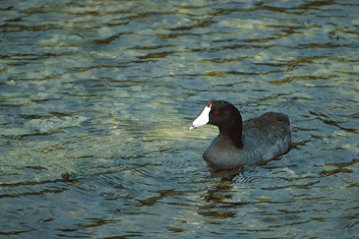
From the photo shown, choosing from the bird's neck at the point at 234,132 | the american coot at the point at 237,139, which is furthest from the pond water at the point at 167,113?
the bird's neck at the point at 234,132

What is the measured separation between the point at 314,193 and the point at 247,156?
132cm

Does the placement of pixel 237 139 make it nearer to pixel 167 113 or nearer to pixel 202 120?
pixel 202 120

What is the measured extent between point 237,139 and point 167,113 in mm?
1427

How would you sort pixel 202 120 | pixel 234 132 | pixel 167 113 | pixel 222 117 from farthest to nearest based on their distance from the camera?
pixel 167 113 < pixel 234 132 < pixel 222 117 < pixel 202 120

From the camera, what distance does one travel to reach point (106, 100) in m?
12.8

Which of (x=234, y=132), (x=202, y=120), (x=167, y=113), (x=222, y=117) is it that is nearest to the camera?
(x=202, y=120)

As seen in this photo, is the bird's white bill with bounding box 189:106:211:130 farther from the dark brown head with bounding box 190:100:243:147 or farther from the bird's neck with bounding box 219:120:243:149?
the bird's neck with bounding box 219:120:243:149

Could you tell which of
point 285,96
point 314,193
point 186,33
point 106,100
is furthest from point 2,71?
point 314,193

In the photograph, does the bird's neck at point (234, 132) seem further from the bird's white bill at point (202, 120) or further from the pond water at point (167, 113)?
the pond water at point (167, 113)

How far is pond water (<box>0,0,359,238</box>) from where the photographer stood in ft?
31.7

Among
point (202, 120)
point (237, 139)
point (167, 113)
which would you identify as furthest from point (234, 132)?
point (167, 113)

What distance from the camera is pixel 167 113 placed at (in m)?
12.4

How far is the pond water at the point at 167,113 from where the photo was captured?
9.67 metres

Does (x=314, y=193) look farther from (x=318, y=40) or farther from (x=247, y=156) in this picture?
(x=318, y=40)
